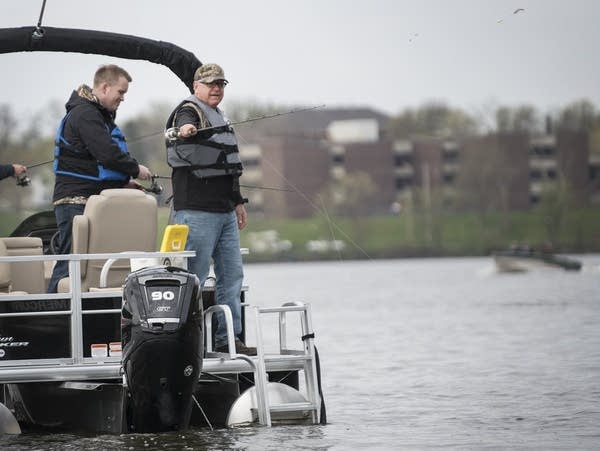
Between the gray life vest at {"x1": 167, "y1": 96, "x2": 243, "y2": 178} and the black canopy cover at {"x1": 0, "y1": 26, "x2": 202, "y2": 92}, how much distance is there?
5.12 feet

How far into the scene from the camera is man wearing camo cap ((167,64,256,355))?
9.39 m

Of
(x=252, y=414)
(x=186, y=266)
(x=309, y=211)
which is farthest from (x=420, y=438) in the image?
(x=309, y=211)

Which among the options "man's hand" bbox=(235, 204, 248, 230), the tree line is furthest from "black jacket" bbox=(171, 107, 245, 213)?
the tree line

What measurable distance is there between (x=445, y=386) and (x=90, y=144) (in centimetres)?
593

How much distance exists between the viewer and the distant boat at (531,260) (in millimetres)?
60781

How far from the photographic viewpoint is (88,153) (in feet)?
32.2

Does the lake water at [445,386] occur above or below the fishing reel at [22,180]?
below

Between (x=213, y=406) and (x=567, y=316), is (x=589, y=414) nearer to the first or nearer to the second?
(x=213, y=406)

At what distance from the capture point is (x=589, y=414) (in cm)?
1127

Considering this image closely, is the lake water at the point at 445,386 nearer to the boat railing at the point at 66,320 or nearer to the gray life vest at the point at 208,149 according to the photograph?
the boat railing at the point at 66,320

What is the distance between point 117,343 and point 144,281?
93 cm

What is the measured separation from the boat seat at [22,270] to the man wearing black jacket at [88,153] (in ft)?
1.05

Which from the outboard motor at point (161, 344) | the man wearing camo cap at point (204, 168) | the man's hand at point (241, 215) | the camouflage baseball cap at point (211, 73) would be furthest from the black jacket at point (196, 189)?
the outboard motor at point (161, 344)

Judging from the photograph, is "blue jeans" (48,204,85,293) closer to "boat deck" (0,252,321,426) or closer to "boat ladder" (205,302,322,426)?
"boat deck" (0,252,321,426)
